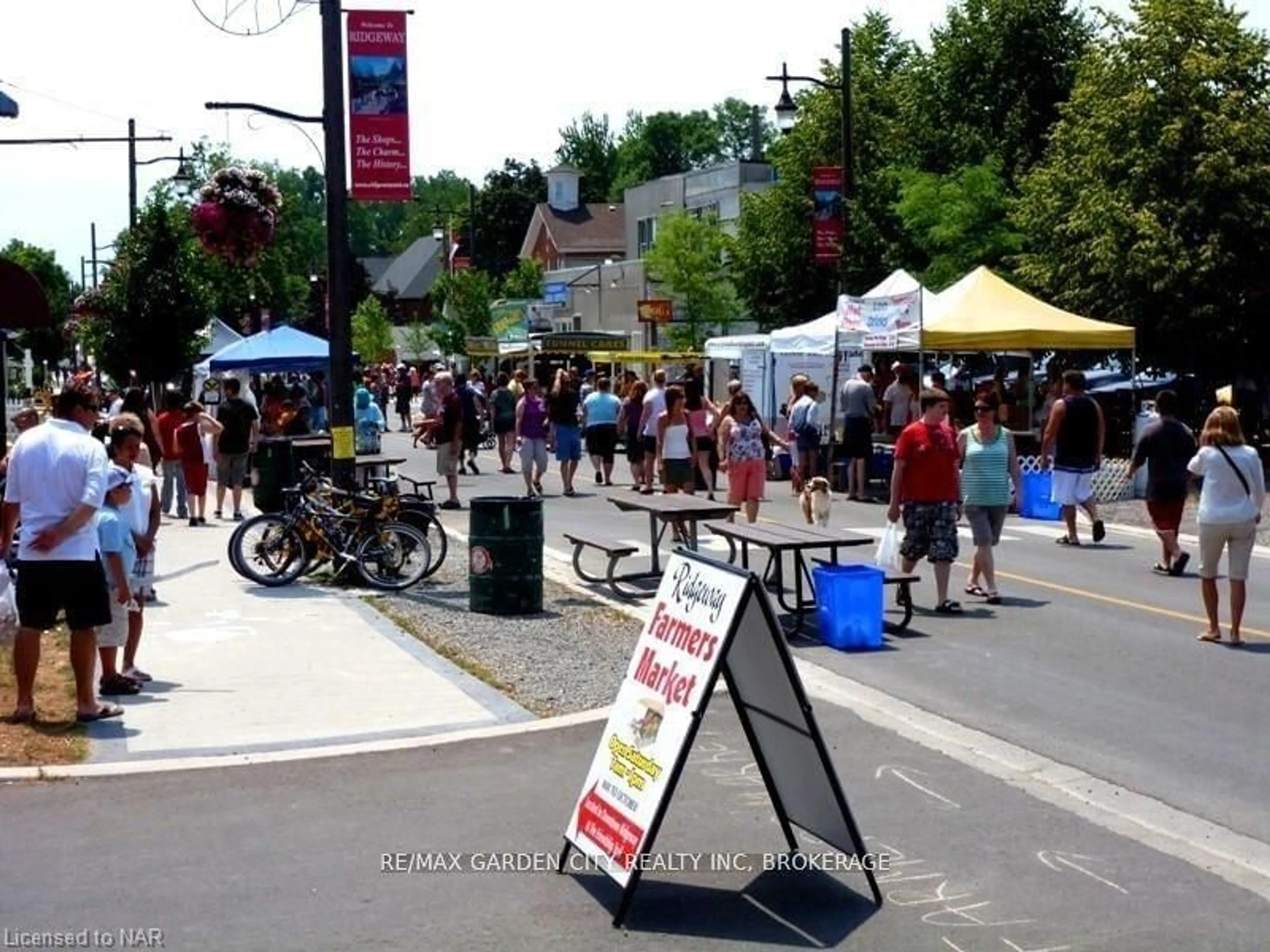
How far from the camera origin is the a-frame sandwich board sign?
609 centimetres

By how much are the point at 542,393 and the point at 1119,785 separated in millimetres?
21536

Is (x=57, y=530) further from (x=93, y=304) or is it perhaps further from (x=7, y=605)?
(x=93, y=304)

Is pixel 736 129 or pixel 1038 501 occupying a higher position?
pixel 736 129

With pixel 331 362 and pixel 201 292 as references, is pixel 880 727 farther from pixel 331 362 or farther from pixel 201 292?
pixel 201 292

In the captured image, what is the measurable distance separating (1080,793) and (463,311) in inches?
2648

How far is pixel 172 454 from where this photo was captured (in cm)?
2039

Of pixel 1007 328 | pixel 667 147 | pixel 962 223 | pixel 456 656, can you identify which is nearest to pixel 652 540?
pixel 456 656

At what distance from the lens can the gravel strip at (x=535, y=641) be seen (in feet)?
34.0

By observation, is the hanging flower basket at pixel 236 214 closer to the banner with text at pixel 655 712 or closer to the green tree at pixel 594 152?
the banner with text at pixel 655 712

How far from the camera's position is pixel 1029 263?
107 feet

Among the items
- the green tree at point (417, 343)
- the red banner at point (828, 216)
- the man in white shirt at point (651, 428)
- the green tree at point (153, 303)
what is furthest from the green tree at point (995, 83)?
the green tree at point (417, 343)

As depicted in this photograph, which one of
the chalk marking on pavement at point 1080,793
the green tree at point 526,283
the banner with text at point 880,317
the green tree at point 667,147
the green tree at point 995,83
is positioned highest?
the green tree at point 667,147

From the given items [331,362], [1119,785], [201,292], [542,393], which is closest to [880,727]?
[1119,785]

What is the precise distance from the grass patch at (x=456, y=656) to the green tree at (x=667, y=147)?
11960 centimetres
